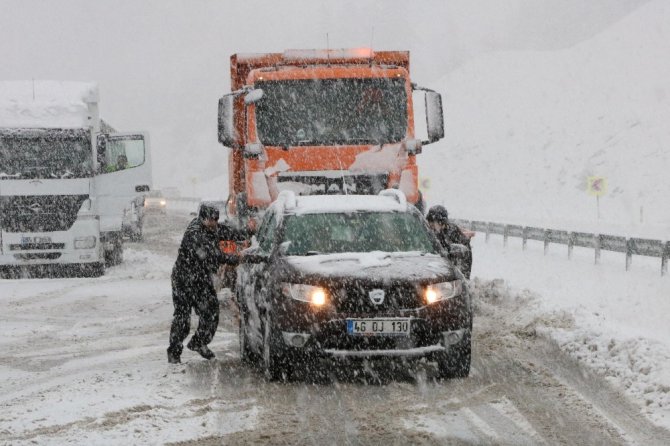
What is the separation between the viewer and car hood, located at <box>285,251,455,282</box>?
324 inches

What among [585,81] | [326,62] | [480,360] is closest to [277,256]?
[480,360]

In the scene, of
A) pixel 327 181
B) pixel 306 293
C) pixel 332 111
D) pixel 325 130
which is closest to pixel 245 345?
pixel 306 293

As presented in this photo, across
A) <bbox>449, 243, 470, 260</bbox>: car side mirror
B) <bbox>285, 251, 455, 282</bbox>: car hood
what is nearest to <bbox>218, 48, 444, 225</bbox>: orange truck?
<bbox>449, 243, 470, 260</bbox>: car side mirror

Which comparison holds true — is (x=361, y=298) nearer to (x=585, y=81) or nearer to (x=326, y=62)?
(x=326, y=62)

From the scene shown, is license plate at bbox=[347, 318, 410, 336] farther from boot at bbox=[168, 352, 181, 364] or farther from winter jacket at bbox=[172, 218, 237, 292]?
boot at bbox=[168, 352, 181, 364]

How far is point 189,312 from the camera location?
9.52 metres

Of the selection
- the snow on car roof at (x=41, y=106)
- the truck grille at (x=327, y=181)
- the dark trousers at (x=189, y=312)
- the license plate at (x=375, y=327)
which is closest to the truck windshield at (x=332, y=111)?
the truck grille at (x=327, y=181)

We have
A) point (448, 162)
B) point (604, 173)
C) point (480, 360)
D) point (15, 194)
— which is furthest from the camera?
point (448, 162)

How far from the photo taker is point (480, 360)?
954 cm

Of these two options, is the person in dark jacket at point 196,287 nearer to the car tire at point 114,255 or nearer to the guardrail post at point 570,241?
the car tire at point 114,255

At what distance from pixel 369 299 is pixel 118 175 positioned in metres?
11.8

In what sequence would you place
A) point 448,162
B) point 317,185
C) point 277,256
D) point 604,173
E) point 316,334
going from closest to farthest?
point 316,334
point 277,256
point 317,185
point 604,173
point 448,162

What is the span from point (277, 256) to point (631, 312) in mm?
6137

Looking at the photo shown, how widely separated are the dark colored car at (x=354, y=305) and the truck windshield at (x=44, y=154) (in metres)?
10.2
